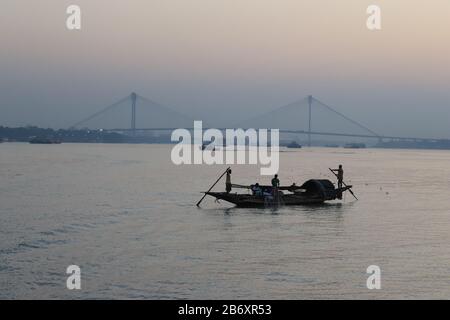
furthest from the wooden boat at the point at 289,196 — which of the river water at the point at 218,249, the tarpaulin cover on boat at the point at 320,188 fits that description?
the river water at the point at 218,249

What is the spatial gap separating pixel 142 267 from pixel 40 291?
2568mm

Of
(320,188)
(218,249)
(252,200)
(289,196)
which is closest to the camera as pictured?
(218,249)

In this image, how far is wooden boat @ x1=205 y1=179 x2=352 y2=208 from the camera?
2617 centimetres

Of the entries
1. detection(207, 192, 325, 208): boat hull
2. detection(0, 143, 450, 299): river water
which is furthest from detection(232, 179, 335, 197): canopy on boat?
detection(207, 192, 325, 208): boat hull

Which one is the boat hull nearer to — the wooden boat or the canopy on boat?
the wooden boat

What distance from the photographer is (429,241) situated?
18.5 m

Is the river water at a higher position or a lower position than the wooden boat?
lower

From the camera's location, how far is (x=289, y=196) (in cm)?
2700

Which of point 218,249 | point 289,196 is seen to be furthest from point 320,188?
point 218,249

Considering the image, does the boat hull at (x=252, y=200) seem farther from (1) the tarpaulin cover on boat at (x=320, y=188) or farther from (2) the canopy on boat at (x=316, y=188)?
(1) the tarpaulin cover on boat at (x=320, y=188)

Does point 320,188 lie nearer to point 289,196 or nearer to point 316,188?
point 316,188
